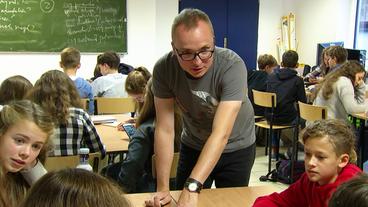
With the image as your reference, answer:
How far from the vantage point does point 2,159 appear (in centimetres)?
156

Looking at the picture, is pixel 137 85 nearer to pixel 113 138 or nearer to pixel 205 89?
pixel 113 138

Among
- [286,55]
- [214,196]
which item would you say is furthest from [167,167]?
[286,55]

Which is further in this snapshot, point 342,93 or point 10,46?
point 10,46

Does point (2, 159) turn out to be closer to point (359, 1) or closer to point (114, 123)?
point (114, 123)

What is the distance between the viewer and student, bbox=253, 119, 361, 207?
1599 millimetres

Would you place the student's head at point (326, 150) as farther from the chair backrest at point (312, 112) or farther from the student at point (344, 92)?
the student at point (344, 92)

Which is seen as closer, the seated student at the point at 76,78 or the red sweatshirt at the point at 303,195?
the red sweatshirt at the point at 303,195

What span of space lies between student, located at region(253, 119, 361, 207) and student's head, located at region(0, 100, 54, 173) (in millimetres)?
876

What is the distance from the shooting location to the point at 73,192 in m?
0.72

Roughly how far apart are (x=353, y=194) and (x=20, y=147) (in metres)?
1.22

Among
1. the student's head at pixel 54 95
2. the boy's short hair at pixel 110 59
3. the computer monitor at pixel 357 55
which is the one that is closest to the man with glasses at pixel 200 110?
the student's head at pixel 54 95

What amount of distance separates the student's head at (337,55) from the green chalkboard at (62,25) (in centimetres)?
310

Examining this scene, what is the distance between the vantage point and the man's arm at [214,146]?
156cm

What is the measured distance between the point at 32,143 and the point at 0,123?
0.14 m
